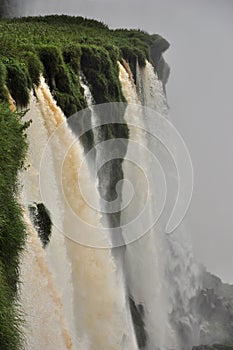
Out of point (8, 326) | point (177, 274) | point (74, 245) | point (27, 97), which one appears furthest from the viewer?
point (177, 274)

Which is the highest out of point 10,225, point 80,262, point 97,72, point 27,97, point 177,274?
point 97,72

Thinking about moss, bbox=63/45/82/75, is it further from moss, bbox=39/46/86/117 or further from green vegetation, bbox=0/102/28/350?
green vegetation, bbox=0/102/28/350

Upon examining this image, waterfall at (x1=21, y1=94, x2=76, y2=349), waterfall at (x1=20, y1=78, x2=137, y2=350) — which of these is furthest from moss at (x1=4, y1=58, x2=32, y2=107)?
waterfall at (x1=20, y1=78, x2=137, y2=350)

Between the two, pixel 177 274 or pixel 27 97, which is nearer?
pixel 27 97

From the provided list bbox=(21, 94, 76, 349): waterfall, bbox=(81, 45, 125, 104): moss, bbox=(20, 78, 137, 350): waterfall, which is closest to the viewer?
bbox=(21, 94, 76, 349): waterfall

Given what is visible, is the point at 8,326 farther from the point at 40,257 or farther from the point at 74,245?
the point at 74,245

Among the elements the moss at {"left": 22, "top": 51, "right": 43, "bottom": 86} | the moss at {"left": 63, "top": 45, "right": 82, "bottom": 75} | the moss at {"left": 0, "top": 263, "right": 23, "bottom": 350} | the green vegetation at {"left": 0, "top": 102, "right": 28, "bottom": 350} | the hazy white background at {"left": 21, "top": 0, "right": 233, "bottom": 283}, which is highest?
the hazy white background at {"left": 21, "top": 0, "right": 233, "bottom": 283}

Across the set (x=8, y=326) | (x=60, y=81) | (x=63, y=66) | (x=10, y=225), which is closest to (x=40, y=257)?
(x=10, y=225)

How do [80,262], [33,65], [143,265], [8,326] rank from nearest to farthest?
[8,326], [33,65], [80,262], [143,265]

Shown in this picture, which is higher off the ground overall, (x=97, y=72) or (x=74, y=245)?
(x=97, y=72)
